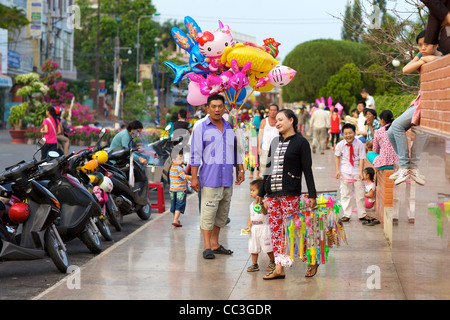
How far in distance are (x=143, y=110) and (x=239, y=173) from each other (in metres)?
39.4

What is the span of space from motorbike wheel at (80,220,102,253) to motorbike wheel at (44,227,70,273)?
760 mm

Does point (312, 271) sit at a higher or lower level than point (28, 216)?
lower

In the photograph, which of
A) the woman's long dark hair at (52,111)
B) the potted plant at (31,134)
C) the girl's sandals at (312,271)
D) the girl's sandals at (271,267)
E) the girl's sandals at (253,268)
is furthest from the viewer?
the potted plant at (31,134)

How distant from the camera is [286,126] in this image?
7.22 meters

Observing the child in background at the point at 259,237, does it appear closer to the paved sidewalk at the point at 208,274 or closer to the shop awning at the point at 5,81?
the paved sidewalk at the point at 208,274

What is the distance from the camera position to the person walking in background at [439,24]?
6.27 m

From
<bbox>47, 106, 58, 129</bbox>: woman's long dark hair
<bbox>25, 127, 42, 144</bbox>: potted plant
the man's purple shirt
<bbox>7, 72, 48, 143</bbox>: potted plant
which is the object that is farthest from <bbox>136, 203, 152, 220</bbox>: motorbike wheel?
<bbox>7, 72, 48, 143</bbox>: potted plant

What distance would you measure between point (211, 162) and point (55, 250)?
2.03 m

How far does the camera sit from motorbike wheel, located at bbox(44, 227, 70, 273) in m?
7.32

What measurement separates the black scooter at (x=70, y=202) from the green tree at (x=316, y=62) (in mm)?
45059

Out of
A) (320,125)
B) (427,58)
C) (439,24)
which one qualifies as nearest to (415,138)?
(427,58)

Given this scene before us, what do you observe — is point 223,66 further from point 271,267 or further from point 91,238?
point 271,267

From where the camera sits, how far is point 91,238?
8.40 m

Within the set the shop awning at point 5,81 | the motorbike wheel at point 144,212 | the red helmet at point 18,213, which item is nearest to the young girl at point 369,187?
the motorbike wheel at point 144,212
